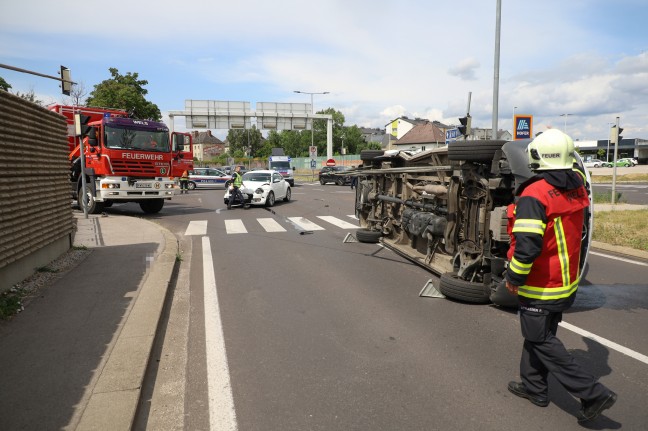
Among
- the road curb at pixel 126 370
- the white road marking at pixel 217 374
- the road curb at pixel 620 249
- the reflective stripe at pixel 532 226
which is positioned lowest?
the white road marking at pixel 217 374

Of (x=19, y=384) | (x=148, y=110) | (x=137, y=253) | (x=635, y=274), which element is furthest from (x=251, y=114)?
(x=19, y=384)

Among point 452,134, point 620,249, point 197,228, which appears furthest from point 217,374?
point 452,134

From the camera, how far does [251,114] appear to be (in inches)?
1622

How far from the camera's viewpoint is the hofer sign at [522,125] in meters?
13.6

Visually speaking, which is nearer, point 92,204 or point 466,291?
point 466,291

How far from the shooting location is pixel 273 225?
47.3ft

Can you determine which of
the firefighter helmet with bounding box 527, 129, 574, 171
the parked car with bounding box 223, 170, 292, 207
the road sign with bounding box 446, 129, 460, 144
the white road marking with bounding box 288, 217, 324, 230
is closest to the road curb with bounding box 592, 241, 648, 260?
the road sign with bounding box 446, 129, 460, 144

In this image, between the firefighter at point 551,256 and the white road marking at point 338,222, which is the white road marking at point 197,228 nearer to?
the white road marking at point 338,222

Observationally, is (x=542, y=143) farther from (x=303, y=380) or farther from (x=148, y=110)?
(x=148, y=110)

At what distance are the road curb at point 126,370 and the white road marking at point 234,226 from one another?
6.68m

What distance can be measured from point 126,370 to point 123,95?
3434 centimetres

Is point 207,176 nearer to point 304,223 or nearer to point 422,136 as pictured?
point 304,223

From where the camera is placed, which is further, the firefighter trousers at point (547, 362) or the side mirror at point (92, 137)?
the side mirror at point (92, 137)

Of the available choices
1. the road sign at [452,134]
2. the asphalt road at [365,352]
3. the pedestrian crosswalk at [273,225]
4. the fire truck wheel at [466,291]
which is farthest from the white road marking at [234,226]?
the fire truck wheel at [466,291]
